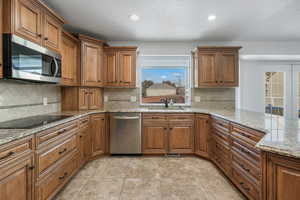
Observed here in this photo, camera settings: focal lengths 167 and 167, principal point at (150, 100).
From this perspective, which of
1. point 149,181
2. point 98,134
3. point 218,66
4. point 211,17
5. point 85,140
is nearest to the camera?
point 149,181

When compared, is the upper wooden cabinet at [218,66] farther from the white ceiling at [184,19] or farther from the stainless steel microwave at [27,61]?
the stainless steel microwave at [27,61]

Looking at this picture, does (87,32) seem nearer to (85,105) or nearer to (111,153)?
(85,105)

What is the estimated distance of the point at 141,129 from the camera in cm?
322

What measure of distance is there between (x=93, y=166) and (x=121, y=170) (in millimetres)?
514

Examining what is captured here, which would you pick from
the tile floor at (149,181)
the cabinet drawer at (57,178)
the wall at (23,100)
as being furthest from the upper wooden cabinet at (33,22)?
the tile floor at (149,181)

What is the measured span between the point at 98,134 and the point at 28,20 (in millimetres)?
2027

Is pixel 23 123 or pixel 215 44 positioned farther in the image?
pixel 215 44

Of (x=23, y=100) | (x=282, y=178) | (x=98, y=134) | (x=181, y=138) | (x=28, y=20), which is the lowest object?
(x=181, y=138)

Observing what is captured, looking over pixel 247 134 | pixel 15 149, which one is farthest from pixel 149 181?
pixel 15 149

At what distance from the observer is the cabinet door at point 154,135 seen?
3.22 meters

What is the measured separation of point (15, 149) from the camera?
128 centimetres

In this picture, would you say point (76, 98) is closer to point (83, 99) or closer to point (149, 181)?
point (83, 99)

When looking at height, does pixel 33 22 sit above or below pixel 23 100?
above

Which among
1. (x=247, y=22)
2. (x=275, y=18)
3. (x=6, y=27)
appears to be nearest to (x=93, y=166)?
(x=6, y=27)
